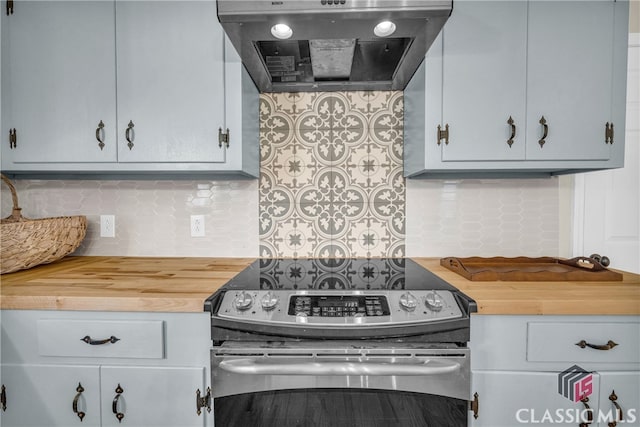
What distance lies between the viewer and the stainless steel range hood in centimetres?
106

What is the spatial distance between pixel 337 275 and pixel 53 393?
1.01m

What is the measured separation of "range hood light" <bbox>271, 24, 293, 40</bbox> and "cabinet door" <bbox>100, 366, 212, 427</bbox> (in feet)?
3.76

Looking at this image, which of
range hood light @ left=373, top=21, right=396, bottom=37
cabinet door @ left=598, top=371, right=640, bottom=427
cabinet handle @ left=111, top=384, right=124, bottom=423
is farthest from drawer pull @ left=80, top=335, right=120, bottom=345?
cabinet door @ left=598, top=371, right=640, bottom=427

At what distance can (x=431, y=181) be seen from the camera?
1708 millimetres

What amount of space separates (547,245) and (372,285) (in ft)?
3.53

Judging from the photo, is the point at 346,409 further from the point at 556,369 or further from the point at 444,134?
the point at 444,134

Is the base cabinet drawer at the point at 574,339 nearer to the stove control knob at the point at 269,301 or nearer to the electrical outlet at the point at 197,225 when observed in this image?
the stove control knob at the point at 269,301

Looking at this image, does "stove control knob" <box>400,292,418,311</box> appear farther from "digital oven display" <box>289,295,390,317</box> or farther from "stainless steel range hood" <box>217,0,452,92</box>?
"stainless steel range hood" <box>217,0,452,92</box>

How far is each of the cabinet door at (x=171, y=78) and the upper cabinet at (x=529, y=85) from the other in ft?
2.87

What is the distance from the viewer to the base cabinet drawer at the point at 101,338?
1.04m

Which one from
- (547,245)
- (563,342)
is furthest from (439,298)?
(547,245)

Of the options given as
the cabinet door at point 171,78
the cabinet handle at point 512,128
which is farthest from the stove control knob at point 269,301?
the cabinet handle at point 512,128

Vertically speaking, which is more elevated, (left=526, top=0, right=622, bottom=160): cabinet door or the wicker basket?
(left=526, top=0, right=622, bottom=160): cabinet door

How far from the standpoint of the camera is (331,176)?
1725 mm
